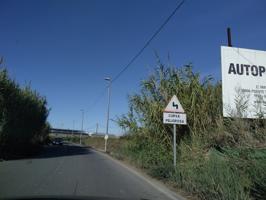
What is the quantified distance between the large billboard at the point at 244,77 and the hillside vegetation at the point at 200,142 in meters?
0.46

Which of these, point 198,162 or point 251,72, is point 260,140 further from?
point 251,72

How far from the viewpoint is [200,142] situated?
12695mm

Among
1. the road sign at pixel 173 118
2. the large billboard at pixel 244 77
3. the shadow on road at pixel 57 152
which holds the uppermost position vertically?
the large billboard at pixel 244 77

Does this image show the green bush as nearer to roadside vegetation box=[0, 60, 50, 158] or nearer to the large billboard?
roadside vegetation box=[0, 60, 50, 158]

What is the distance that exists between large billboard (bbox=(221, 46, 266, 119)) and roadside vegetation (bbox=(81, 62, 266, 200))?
465mm

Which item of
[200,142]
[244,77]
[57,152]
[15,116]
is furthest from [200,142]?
[57,152]

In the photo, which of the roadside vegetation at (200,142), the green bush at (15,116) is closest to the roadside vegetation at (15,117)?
the green bush at (15,116)

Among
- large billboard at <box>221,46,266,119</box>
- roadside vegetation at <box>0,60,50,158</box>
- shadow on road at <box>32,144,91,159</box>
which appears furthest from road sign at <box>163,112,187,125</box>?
shadow on road at <box>32,144,91,159</box>

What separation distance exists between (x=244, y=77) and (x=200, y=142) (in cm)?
371

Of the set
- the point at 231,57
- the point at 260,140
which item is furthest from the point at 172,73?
the point at 260,140

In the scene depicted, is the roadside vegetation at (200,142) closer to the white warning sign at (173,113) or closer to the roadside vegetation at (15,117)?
the white warning sign at (173,113)

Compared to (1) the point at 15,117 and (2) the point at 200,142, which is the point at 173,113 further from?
(1) the point at 15,117

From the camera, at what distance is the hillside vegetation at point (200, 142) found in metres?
8.19

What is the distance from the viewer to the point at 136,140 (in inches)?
721
